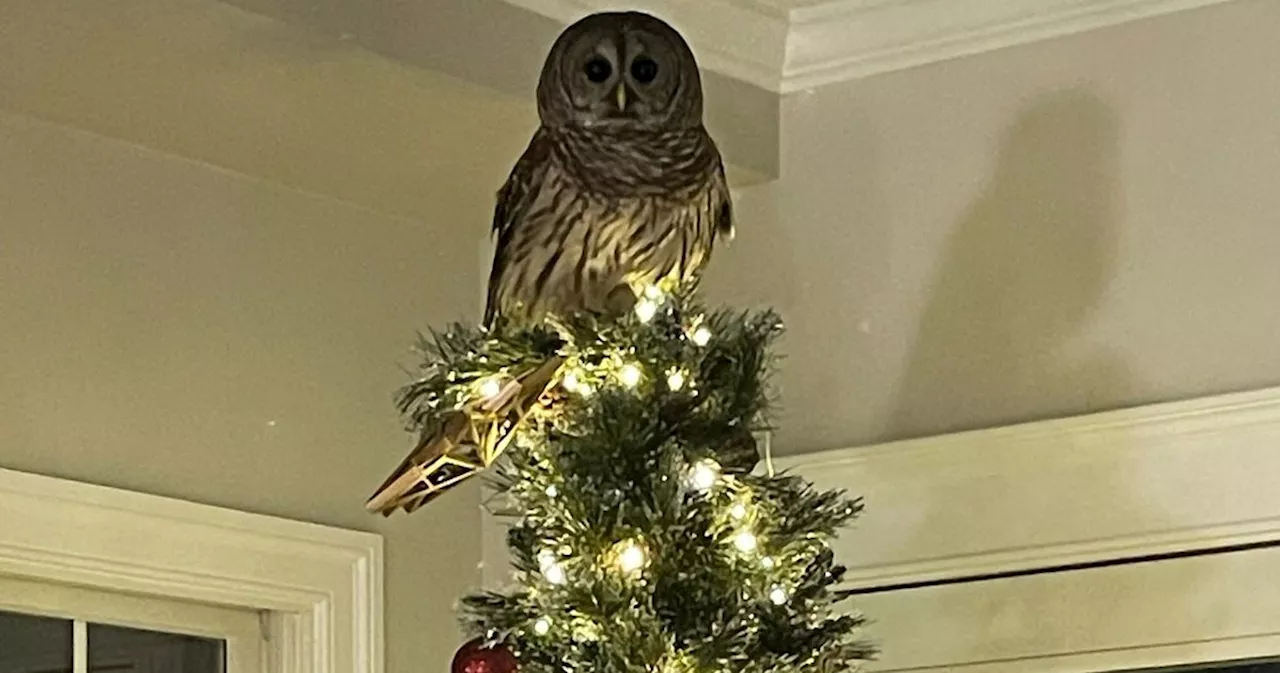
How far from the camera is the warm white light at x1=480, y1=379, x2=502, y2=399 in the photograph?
1.47 metres

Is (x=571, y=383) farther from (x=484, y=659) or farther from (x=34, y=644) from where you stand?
(x=34, y=644)

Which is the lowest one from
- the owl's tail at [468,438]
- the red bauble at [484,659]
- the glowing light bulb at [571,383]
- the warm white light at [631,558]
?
the red bauble at [484,659]

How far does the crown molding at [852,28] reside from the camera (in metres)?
2.26

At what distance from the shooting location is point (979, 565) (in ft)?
7.31

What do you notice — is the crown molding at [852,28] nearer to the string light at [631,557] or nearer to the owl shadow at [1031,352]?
the owl shadow at [1031,352]

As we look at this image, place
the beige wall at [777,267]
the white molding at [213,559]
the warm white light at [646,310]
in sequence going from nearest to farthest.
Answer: the warm white light at [646,310]
the white molding at [213,559]
the beige wall at [777,267]

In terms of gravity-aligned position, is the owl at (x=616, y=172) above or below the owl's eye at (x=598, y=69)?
below

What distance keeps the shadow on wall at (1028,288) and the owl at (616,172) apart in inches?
26.6

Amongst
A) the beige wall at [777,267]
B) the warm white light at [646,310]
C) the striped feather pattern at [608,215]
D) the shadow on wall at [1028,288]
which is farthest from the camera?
the shadow on wall at [1028,288]

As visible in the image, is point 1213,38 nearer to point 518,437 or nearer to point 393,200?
point 393,200

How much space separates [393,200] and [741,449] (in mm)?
1078

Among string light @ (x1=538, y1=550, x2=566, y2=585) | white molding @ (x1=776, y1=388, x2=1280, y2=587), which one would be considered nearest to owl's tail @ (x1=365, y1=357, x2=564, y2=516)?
string light @ (x1=538, y1=550, x2=566, y2=585)

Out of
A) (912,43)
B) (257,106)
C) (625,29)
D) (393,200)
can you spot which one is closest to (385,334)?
(393,200)

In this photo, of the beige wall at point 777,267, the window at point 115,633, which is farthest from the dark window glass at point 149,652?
the beige wall at point 777,267
